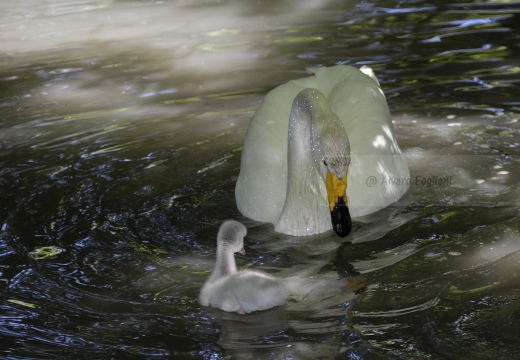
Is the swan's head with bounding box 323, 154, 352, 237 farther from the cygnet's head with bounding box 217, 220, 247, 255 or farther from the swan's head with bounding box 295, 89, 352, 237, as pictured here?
the cygnet's head with bounding box 217, 220, 247, 255

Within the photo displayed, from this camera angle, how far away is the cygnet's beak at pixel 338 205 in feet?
19.8

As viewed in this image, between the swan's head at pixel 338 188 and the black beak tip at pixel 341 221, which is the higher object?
the swan's head at pixel 338 188

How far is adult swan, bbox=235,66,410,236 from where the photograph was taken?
6.21 meters

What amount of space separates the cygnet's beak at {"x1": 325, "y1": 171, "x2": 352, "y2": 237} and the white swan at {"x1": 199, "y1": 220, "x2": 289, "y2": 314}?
74 centimetres

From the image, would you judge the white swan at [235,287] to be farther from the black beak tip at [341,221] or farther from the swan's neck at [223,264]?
the black beak tip at [341,221]

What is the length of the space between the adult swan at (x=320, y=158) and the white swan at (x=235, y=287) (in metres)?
0.83

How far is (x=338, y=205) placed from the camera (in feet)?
20.0

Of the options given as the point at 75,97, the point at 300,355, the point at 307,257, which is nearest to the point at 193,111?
the point at 75,97

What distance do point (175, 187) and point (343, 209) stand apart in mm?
1911

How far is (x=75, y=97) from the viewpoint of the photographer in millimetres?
10438

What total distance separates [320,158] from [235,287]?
53.1 inches

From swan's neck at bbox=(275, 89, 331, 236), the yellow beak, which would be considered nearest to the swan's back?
the yellow beak

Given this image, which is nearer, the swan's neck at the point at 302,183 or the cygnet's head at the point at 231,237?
the cygnet's head at the point at 231,237

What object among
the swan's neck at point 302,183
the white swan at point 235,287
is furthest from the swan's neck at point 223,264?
the swan's neck at point 302,183
